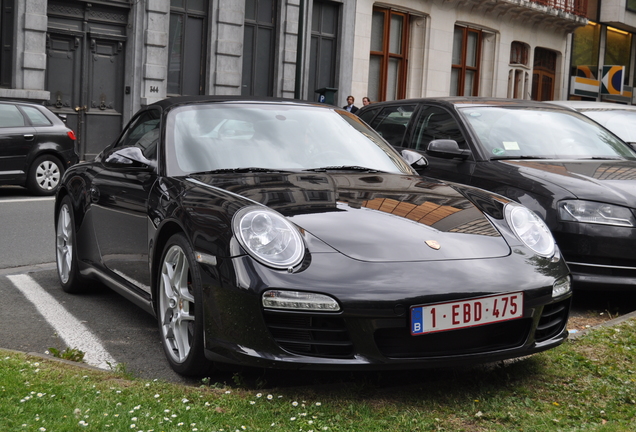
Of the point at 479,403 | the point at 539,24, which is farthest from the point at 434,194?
the point at 539,24

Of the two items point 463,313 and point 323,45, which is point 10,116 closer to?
point 463,313

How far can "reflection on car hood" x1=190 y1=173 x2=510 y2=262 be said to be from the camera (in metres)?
3.79

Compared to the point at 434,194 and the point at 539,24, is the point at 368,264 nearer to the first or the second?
the point at 434,194

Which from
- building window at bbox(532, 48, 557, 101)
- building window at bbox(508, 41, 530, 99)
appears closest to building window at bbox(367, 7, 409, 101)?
building window at bbox(508, 41, 530, 99)

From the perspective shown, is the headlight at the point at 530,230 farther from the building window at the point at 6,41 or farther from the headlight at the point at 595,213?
the building window at the point at 6,41

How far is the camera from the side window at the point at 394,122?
8.00 metres

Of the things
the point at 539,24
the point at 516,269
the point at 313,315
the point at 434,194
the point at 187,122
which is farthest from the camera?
the point at 539,24

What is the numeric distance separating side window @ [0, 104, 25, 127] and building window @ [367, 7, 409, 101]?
14716 millimetres

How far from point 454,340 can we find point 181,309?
1.31m

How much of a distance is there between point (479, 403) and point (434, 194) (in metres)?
1.19

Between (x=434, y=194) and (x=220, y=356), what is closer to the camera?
(x=220, y=356)

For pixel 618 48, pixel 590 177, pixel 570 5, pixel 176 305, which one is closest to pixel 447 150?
pixel 590 177

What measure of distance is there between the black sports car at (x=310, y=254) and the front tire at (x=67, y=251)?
0.91m

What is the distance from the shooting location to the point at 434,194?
14.8 ft
